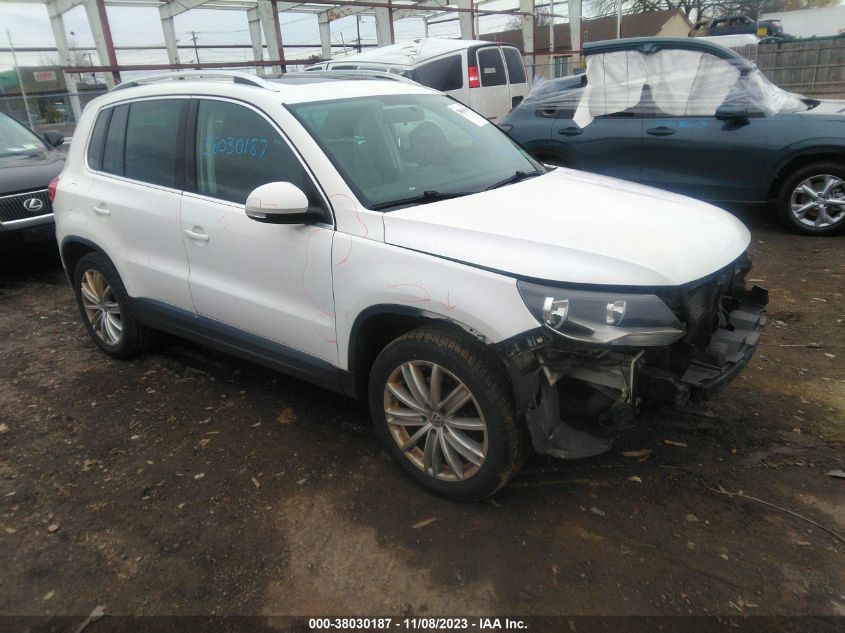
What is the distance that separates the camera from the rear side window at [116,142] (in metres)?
4.11

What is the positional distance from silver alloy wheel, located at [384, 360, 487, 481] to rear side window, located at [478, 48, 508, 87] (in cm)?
970

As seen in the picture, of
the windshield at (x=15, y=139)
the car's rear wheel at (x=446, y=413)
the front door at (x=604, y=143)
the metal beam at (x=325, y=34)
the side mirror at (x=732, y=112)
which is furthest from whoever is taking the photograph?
the metal beam at (x=325, y=34)

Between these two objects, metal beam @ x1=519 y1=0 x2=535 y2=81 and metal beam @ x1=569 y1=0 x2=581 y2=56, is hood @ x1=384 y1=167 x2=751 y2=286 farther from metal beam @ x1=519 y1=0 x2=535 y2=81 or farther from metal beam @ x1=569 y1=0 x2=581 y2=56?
metal beam @ x1=569 y1=0 x2=581 y2=56

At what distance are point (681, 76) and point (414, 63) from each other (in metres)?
5.31

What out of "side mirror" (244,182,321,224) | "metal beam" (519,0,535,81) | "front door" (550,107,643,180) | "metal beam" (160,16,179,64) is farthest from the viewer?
"metal beam" (519,0,535,81)

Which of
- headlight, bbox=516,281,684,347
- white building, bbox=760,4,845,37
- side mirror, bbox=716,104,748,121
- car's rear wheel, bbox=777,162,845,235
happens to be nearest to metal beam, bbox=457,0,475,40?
side mirror, bbox=716,104,748,121

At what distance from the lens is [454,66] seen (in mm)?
11266

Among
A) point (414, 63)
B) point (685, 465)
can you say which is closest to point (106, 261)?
point (685, 465)

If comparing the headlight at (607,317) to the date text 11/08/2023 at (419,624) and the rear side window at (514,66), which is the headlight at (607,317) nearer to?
the date text 11/08/2023 at (419,624)

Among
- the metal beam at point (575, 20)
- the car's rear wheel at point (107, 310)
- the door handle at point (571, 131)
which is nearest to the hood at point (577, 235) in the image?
the car's rear wheel at point (107, 310)

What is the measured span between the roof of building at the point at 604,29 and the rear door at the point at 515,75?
2745 cm

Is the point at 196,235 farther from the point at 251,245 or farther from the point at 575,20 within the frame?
the point at 575,20

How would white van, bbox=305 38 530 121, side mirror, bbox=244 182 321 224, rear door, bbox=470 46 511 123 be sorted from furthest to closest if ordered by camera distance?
rear door, bbox=470 46 511 123
white van, bbox=305 38 530 121
side mirror, bbox=244 182 321 224

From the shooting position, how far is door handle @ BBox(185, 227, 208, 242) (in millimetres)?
3518
